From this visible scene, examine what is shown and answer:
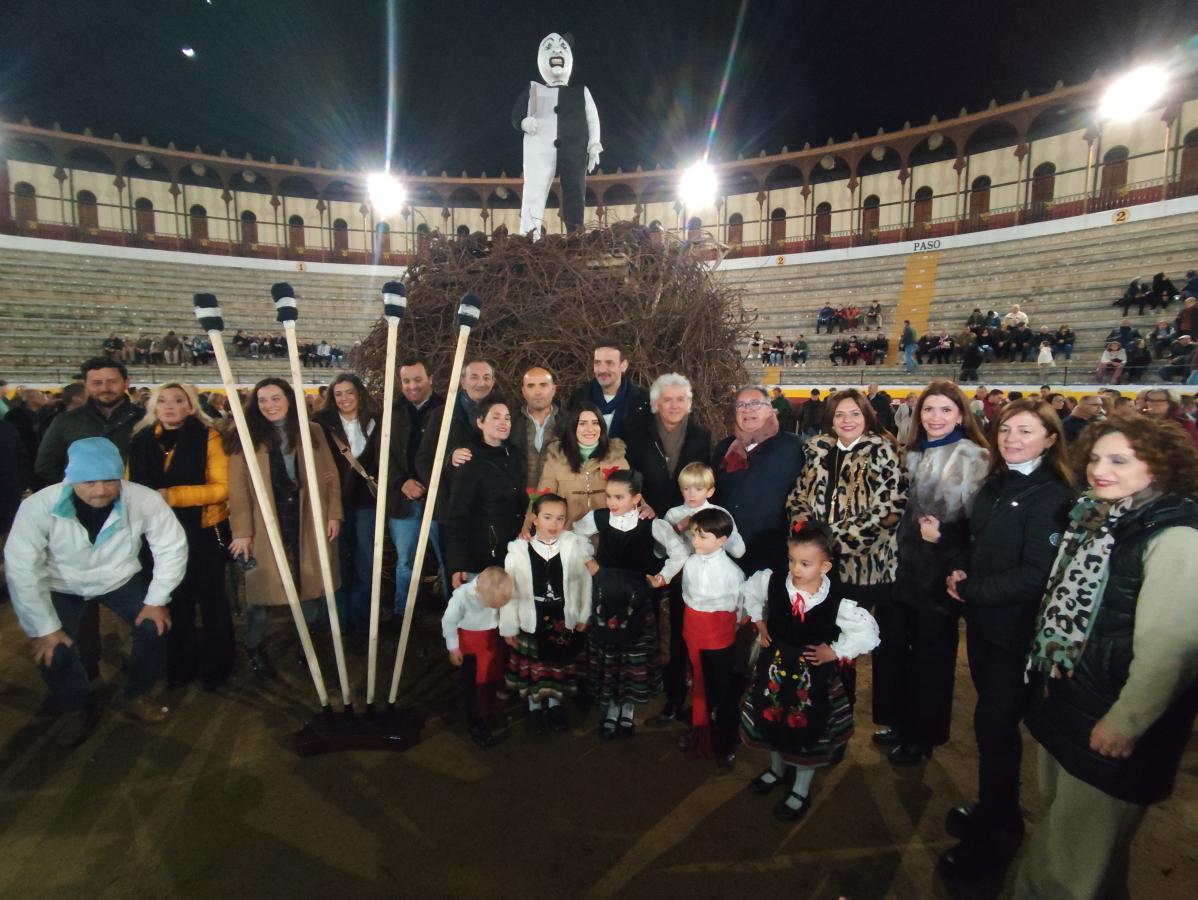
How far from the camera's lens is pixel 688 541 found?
2928mm

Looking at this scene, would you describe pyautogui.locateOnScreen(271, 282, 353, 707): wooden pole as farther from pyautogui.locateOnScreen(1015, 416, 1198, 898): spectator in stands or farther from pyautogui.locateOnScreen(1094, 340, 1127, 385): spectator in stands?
pyautogui.locateOnScreen(1094, 340, 1127, 385): spectator in stands

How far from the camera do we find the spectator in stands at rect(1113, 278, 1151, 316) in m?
14.9

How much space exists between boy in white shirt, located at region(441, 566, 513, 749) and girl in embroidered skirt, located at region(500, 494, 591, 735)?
0.32 ft

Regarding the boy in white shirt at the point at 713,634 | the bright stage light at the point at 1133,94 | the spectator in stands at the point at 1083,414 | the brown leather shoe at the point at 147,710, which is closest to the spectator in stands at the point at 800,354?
the spectator in stands at the point at 1083,414

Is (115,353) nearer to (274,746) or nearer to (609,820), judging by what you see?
(274,746)

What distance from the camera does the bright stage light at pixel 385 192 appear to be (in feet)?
92.8


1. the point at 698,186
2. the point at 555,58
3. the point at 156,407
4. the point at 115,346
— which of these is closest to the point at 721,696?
the point at 156,407

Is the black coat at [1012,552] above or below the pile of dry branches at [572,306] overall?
below

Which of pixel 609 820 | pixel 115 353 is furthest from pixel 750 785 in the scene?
pixel 115 353

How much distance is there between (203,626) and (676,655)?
8.95 ft

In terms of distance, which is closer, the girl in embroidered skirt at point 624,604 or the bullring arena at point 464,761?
the bullring arena at point 464,761

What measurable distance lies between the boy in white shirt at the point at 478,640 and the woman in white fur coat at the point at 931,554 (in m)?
1.91

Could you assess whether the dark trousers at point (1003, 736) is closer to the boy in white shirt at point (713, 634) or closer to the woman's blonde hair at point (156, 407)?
the boy in white shirt at point (713, 634)

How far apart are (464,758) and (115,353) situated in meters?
20.5
